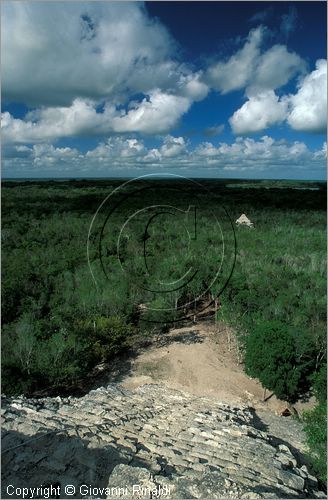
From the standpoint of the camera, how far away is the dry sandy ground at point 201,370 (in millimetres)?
15406

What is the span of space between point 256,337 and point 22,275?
15.9 meters

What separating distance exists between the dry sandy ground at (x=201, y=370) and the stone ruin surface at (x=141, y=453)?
2903 millimetres

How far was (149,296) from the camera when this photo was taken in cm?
2295

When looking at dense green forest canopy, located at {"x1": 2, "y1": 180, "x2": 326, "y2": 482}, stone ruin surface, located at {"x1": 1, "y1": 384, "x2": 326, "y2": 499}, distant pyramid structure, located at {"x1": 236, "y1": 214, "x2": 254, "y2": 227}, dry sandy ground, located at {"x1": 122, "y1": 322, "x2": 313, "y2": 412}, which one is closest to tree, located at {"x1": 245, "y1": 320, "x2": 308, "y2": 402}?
dense green forest canopy, located at {"x1": 2, "y1": 180, "x2": 326, "y2": 482}

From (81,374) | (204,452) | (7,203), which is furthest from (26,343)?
(7,203)

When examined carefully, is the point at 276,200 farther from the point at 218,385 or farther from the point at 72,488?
the point at 72,488

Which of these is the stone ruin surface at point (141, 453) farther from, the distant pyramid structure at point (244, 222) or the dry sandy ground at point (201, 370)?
the distant pyramid structure at point (244, 222)

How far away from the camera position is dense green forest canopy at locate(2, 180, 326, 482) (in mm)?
15099

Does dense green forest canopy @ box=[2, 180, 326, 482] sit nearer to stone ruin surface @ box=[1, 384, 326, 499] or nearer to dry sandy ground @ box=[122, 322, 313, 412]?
dry sandy ground @ box=[122, 322, 313, 412]

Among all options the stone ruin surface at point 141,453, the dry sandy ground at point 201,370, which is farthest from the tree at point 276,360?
the stone ruin surface at point 141,453

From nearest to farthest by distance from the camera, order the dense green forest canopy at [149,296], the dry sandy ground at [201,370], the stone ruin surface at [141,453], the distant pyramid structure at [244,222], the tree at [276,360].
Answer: the stone ruin surface at [141,453] < the tree at [276,360] < the dense green forest canopy at [149,296] < the dry sandy ground at [201,370] < the distant pyramid structure at [244,222]

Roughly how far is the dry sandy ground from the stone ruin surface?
2.90 meters

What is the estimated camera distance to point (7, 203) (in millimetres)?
61625

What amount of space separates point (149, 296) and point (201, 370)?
7.31 m
